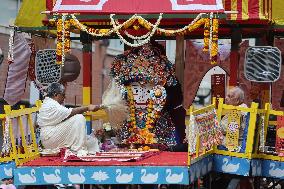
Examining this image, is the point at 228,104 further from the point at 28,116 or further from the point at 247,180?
the point at 28,116

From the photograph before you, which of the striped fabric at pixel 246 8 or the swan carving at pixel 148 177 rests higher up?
the striped fabric at pixel 246 8

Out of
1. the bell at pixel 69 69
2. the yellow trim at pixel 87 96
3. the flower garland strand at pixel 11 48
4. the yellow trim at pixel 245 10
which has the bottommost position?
the yellow trim at pixel 87 96

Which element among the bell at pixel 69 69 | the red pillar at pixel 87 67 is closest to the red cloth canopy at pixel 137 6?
the red pillar at pixel 87 67

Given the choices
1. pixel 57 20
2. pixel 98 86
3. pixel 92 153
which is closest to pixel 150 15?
pixel 57 20

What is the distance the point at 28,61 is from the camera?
52.4 ft

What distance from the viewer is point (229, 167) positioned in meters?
11.7

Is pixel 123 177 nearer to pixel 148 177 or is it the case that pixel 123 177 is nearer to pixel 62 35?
pixel 148 177

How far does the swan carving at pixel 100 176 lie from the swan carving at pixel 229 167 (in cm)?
200

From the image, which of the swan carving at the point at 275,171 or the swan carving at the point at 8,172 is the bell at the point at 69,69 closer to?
the swan carving at the point at 8,172

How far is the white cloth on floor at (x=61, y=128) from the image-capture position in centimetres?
1145

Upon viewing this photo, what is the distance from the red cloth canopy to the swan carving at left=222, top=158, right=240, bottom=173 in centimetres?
207

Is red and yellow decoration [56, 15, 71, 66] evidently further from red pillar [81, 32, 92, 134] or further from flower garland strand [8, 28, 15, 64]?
flower garland strand [8, 28, 15, 64]

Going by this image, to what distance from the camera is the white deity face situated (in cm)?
1298

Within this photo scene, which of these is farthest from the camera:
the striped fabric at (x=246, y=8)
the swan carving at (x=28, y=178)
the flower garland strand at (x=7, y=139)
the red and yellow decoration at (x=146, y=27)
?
the striped fabric at (x=246, y=8)
